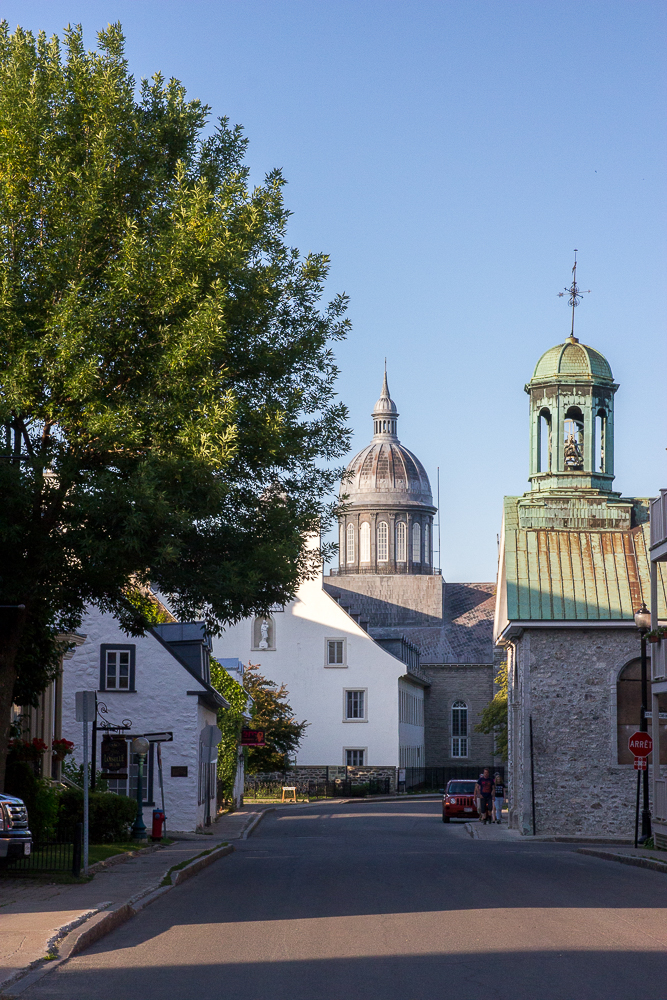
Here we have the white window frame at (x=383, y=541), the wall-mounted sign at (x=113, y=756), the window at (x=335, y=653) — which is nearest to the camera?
the wall-mounted sign at (x=113, y=756)

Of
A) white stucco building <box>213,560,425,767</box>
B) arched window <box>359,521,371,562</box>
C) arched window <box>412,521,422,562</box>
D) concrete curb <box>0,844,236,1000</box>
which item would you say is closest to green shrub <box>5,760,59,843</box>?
concrete curb <box>0,844,236,1000</box>

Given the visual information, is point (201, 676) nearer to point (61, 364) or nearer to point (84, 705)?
point (84, 705)

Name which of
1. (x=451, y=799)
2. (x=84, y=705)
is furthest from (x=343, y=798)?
(x=84, y=705)

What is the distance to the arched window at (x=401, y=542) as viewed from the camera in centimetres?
12294

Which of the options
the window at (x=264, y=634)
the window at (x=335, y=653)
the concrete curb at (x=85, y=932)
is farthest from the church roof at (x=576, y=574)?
the window at (x=264, y=634)

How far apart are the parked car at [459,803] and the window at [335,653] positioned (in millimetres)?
26197

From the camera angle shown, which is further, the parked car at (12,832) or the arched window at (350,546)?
the arched window at (350,546)

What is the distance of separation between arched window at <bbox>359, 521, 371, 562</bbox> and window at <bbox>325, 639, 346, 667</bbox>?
53.9 meters

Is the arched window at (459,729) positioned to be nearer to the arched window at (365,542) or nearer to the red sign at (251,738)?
the arched window at (365,542)

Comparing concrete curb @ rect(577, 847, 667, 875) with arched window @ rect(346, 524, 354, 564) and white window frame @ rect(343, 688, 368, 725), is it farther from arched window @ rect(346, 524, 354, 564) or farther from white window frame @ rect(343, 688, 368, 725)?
arched window @ rect(346, 524, 354, 564)

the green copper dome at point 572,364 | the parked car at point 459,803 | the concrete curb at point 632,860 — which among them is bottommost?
the parked car at point 459,803

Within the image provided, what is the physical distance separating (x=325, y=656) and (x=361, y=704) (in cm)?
331

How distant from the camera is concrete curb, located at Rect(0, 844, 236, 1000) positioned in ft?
29.3

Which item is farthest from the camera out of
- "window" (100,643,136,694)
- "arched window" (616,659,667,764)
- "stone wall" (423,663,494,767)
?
"stone wall" (423,663,494,767)
